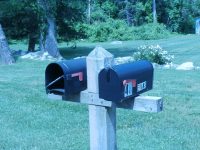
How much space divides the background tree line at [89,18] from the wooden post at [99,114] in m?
19.3

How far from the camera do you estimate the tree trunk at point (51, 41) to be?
23219 mm

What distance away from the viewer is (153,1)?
187 ft

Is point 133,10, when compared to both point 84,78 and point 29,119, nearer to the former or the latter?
point 29,119

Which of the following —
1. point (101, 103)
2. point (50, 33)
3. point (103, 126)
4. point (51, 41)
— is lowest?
point (51, 41)

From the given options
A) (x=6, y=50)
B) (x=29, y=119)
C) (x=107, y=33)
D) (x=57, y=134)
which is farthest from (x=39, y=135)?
(x=107, y=33)

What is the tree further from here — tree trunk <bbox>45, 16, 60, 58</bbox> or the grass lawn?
the grass lawn

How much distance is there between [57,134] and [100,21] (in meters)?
49.3

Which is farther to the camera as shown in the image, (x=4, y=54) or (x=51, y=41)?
(x=51, y=41)

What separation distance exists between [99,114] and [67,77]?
282 millimetres

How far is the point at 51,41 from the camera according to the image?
23344mm

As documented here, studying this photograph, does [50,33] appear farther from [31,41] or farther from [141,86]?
[141,86]

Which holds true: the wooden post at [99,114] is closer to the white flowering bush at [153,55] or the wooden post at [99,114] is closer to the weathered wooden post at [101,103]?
the weathered wooden post at [101,103]

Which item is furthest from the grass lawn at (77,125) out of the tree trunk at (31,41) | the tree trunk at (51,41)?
the tree trunk at (31,41)

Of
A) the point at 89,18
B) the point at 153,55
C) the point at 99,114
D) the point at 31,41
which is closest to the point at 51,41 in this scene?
the point at 31,41
